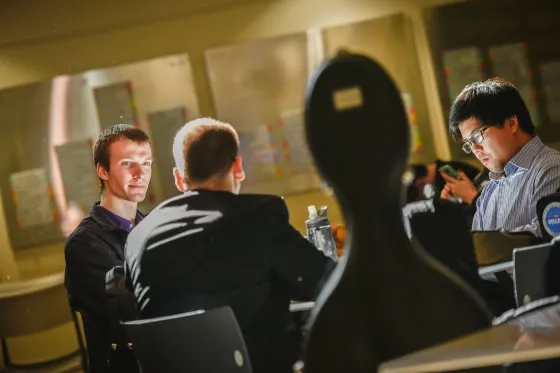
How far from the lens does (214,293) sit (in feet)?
3.30

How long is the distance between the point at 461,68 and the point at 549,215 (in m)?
0.27

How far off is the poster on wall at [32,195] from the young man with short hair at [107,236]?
0.19ft

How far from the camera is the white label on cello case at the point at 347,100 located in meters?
0.62

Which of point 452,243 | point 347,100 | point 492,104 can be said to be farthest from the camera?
point 492,104

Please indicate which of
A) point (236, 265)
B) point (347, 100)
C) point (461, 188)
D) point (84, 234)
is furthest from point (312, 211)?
point (347, 100)

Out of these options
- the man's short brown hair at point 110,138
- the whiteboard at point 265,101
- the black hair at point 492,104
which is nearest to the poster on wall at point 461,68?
the black hair at point 492,104

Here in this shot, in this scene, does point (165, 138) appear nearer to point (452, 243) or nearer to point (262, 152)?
point (262, 152)

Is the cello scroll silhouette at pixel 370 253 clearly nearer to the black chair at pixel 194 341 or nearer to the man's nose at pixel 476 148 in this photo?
the black chair at pixel 194 341

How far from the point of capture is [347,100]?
0.62 metres

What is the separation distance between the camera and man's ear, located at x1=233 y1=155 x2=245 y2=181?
3.40ft

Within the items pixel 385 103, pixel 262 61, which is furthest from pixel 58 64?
pixel 385 103

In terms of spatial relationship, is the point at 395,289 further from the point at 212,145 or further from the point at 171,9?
the point at 171,9

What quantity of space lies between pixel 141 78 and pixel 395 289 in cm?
59

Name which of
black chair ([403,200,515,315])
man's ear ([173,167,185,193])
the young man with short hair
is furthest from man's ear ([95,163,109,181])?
black chair ([403,200,515,315])
